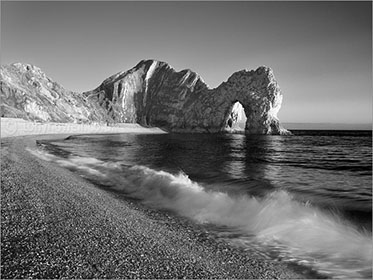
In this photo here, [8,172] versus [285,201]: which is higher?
[8,172]

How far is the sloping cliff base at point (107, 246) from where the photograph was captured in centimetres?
540

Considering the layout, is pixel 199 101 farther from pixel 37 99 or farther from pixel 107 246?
pixel 107 246

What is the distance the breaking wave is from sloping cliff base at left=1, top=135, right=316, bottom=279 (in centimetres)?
127

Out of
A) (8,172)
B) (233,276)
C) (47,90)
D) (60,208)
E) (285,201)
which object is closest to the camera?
(233,276)

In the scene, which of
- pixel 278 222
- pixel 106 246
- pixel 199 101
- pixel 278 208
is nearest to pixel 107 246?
pixel 106 246

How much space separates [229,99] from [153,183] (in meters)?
143

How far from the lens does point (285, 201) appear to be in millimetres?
13375

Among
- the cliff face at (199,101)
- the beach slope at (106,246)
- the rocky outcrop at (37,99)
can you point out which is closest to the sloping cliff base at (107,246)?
the beach slope at (106,246)

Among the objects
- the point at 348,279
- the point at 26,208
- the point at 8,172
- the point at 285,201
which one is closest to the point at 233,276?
the point at 348,279

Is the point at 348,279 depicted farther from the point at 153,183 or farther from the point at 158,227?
the point at 153,183

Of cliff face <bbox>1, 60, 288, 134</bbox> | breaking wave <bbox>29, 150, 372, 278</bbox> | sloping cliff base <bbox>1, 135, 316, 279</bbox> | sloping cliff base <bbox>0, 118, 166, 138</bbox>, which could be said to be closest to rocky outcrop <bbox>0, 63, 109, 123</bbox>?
cliff face <bbox>1, 60, 288, 134</bbox>

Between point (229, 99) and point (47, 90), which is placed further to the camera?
point (229, 99)

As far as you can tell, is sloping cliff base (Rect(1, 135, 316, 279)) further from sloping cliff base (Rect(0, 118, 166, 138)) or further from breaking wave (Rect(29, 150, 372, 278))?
sloping cliff base (Rect(0, 118, 166, 138))

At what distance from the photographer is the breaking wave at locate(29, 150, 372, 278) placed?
757 centimetres
